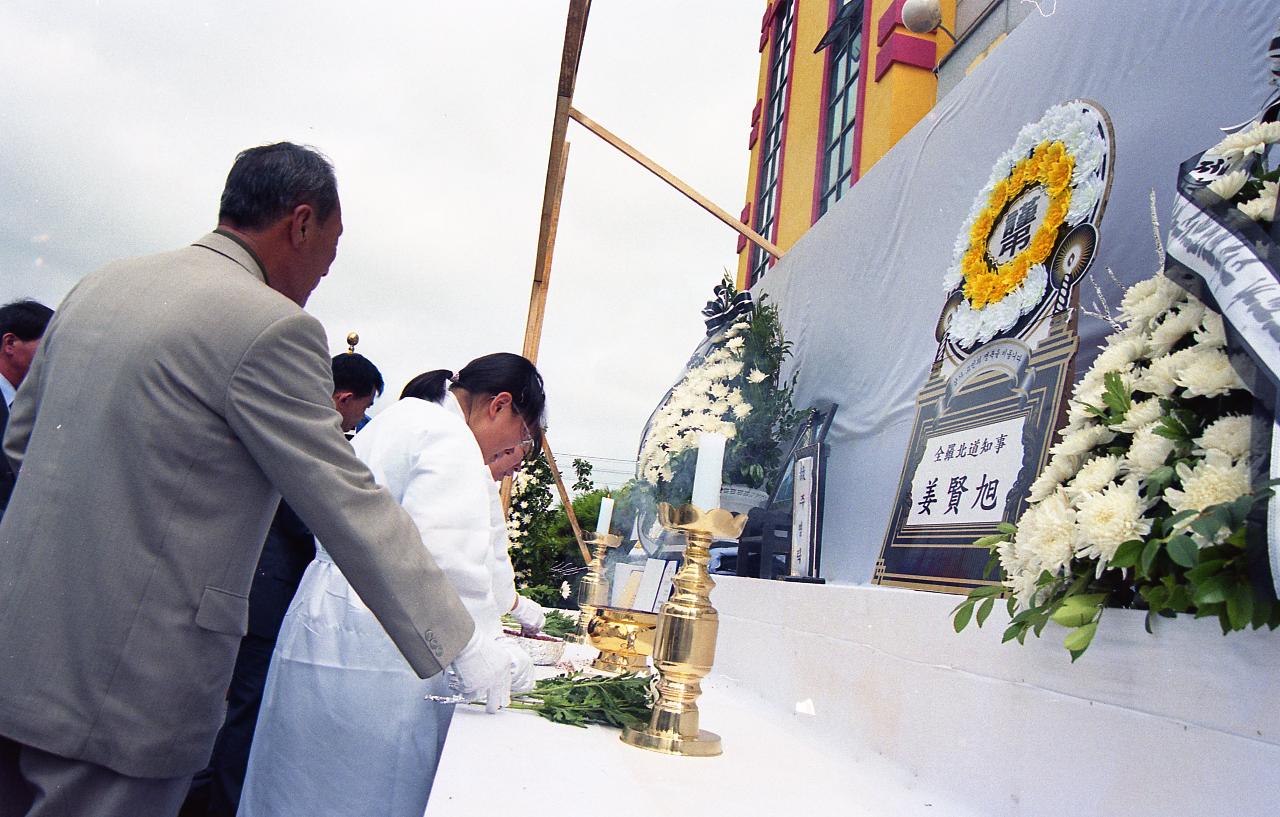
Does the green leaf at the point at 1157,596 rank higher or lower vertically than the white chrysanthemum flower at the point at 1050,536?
lower

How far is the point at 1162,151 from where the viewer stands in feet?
5.98

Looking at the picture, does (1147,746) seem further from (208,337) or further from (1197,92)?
(1197,92)

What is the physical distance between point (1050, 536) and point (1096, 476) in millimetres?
84

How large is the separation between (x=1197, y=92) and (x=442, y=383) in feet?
5.95

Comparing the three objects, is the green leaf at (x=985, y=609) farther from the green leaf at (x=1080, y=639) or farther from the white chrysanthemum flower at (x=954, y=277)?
the white chrysanthemum flower at (x=954, y=277)

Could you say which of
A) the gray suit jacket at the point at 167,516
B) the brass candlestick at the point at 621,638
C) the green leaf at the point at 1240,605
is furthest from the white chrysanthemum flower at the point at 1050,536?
the brass candlestick at the point at 621,638

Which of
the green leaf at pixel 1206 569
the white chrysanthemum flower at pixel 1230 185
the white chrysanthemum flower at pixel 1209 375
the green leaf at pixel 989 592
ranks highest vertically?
the white chrysanthemum flower at pixel 1230 185

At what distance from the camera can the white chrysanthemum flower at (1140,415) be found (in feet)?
3.10

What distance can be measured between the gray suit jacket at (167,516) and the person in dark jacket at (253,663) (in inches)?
50.3

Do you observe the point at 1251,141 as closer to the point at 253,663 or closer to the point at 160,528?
the point at 160,528

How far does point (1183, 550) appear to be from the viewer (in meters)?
0.78

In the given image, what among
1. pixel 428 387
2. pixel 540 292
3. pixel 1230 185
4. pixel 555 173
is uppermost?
pixel 555 173

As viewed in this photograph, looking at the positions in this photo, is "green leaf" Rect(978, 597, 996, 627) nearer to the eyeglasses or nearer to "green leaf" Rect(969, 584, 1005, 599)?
"green leaf" Rect(969, 584, 1005, 599)

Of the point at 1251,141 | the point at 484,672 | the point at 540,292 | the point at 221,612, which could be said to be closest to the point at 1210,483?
the point at 1251,141
